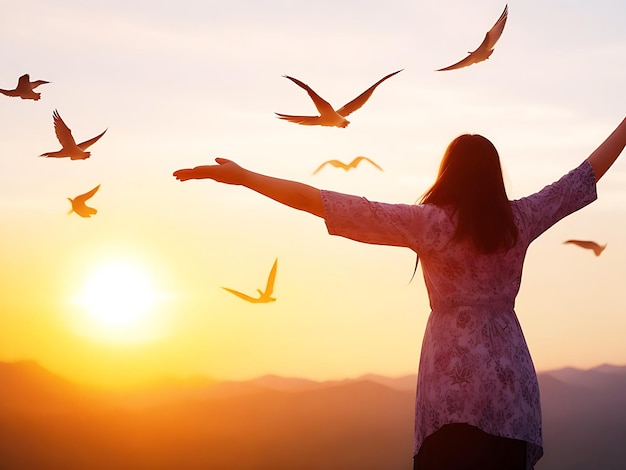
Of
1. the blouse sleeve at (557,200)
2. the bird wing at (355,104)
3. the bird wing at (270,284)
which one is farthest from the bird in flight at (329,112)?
the blouse sleeve at (557,200)

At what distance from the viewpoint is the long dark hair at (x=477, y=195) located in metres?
5.29

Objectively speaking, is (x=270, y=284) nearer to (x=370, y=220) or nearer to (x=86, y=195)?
(x=86, y=195)

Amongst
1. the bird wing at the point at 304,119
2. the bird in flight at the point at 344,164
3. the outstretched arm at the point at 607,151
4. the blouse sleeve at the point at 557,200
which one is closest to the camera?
the blouse sleeve at the point at 557,200

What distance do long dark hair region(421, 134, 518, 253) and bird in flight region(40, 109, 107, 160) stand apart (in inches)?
344

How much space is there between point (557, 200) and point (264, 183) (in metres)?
1.62

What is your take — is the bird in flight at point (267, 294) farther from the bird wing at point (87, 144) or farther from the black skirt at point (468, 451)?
the black skirt at point (468, 451)

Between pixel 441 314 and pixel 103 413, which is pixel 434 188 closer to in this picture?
pixel 441 314

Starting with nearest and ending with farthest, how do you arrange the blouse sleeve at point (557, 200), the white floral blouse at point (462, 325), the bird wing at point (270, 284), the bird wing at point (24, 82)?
1. the white floral blouse at point (462, 325)
2. the blouse sleeve at point (557, 200)
3. the bird wing at point (270, 284)
4. the bird wing at point (24, 82)

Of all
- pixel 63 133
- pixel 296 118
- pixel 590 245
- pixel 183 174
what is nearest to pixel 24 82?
pixel 63 133

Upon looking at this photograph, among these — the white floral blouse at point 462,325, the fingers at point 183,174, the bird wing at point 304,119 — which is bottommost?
the white floral blouse at point 462,325

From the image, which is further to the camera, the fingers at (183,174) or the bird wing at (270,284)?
the bird wing at (270,284)

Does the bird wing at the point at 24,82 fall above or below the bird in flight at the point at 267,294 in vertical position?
above

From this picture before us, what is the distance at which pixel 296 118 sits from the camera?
1038 cm

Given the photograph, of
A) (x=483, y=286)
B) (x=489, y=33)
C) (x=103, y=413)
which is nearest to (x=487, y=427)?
(x=483, y=286)
